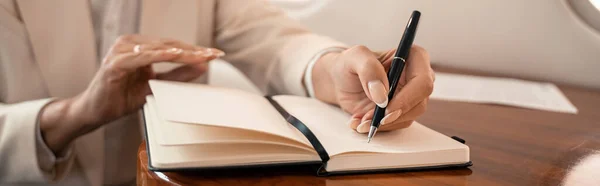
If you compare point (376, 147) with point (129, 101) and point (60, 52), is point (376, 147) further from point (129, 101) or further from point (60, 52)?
point (60, 52)

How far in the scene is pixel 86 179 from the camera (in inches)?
33.0

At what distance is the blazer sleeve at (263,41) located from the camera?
89 cm

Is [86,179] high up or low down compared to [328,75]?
down

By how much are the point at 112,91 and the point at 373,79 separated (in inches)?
14.4

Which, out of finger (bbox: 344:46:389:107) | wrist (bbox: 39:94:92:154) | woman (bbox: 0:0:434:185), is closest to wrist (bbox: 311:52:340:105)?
woman (bbox: 0:0:434:185)

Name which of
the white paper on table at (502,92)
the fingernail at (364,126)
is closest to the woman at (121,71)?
the fingernail at (364,126)

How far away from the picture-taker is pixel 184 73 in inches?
31.5

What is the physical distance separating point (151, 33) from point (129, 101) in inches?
7.2

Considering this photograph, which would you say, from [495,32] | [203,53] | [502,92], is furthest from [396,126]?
[495,32]

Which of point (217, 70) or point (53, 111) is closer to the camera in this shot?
point (53, 111)

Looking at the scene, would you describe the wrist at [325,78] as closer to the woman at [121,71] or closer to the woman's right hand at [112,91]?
the woman at [121,71]

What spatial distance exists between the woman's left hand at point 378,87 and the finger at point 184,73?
21 cm

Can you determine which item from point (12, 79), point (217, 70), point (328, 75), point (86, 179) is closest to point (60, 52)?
point (12, 79)

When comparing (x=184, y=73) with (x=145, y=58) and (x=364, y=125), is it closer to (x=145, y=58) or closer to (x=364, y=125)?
(x=145, y=58)
